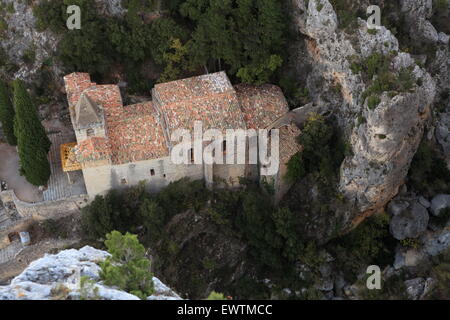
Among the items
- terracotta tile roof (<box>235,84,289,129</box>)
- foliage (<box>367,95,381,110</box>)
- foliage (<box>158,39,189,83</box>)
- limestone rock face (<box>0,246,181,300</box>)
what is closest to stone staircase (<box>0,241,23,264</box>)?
limestone rock face (<box>0,246,181,300</box>)

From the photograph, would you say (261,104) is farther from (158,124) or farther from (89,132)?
(89,132)

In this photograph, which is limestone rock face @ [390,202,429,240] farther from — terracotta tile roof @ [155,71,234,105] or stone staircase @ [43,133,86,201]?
stone staircase @ [43,133,86,201]

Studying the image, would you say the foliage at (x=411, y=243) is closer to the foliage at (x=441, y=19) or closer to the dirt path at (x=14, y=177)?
the foliage at (x=441, y=19)

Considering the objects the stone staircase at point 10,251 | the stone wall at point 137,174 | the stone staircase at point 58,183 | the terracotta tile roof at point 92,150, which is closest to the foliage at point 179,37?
the stone staircase at point 58,183
